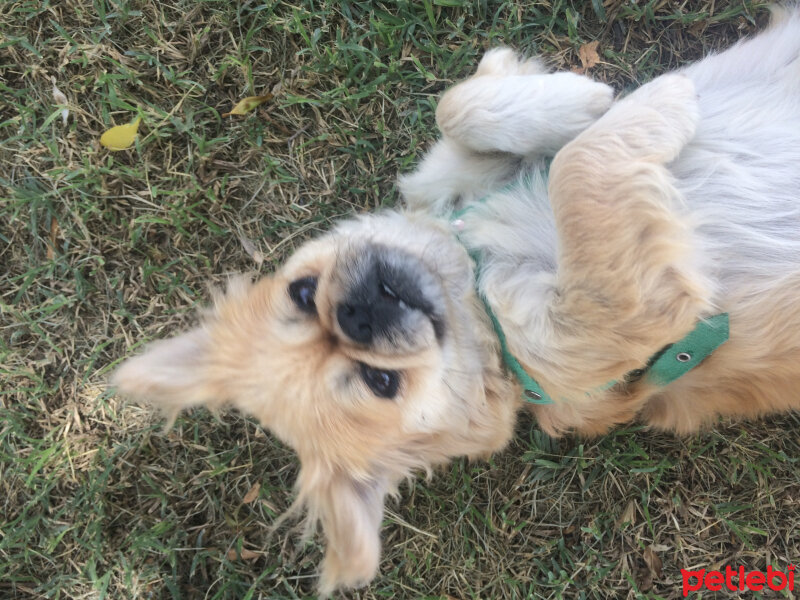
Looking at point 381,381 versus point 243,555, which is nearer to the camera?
point 381,381

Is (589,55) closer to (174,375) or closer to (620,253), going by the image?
(620,253)

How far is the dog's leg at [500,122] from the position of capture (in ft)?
7.15

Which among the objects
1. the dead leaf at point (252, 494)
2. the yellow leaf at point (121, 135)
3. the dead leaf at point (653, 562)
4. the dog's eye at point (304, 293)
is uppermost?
the dog's eye at point (304, 293)

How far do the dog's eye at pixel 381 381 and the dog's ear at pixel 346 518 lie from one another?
1.23ft

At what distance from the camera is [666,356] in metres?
1.99

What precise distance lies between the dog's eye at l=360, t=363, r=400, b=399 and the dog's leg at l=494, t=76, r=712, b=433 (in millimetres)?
469

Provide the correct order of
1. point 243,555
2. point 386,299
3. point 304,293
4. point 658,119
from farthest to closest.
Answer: point 243,555 < point 304,293 < point 386,299 < point 658,119

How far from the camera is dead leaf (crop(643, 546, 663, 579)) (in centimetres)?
294

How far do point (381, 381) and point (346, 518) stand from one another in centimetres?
55

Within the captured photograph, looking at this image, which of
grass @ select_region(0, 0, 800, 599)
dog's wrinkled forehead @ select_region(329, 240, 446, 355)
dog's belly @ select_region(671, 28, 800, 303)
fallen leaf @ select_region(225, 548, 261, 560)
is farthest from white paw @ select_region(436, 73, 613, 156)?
fallen leaf @ select_region(225, 548, 261, 560)

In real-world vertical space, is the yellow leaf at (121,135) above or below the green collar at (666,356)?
below

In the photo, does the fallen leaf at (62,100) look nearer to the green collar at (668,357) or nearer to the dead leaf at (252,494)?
the dead leaf at (252,494)

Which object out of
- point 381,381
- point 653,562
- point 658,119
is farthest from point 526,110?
point 653,562

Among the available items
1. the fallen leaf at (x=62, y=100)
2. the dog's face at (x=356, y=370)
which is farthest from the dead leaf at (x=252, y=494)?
A: the fallen leaf at (x=62, y=100)
